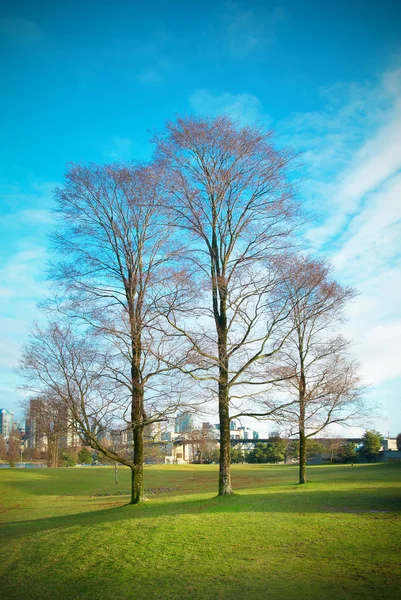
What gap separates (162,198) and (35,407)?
9579mm

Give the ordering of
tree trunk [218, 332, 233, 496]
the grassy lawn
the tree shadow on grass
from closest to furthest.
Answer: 1. the grassy lawn
2. the tree shadow on grass
3. tree trunk [218, 332, 233, 496]

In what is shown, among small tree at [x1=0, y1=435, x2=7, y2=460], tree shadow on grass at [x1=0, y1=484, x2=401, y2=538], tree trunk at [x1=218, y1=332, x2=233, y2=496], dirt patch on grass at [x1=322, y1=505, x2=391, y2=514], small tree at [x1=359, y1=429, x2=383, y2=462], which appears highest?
tree trunk at [x1=218, y1=332, x2=233, y2=496]

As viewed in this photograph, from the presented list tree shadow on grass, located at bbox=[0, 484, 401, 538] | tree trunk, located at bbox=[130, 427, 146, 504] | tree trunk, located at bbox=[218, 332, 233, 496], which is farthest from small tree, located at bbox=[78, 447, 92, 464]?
tree trunk, located at bbox=[218, 332, 233, 496]

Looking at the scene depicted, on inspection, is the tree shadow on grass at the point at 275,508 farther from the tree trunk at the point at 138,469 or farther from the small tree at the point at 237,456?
the small tree at the point at 237,456

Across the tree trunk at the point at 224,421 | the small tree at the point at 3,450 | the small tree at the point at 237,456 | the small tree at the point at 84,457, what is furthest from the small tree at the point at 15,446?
the tree trunk at the point at 224,421

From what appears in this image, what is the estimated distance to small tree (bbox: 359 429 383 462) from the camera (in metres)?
74.0

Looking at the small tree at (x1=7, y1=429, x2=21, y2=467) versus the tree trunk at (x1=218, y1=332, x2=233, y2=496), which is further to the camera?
the small tree at (x1=7, y1=429, x2=21, y2=467)

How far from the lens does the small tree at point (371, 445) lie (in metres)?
74.0

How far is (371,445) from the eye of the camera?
7406cm

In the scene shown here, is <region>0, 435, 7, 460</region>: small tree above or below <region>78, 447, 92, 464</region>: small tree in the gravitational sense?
below

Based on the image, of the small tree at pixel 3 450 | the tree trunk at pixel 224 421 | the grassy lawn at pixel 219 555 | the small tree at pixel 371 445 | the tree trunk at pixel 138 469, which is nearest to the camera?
the grassy lawn at pixel 219 555

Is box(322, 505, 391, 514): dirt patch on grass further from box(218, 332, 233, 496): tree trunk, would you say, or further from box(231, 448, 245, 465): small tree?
box(231, 448, 245, 465): small tree

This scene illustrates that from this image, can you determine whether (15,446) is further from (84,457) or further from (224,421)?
(224,421)

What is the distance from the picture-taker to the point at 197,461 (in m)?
110
